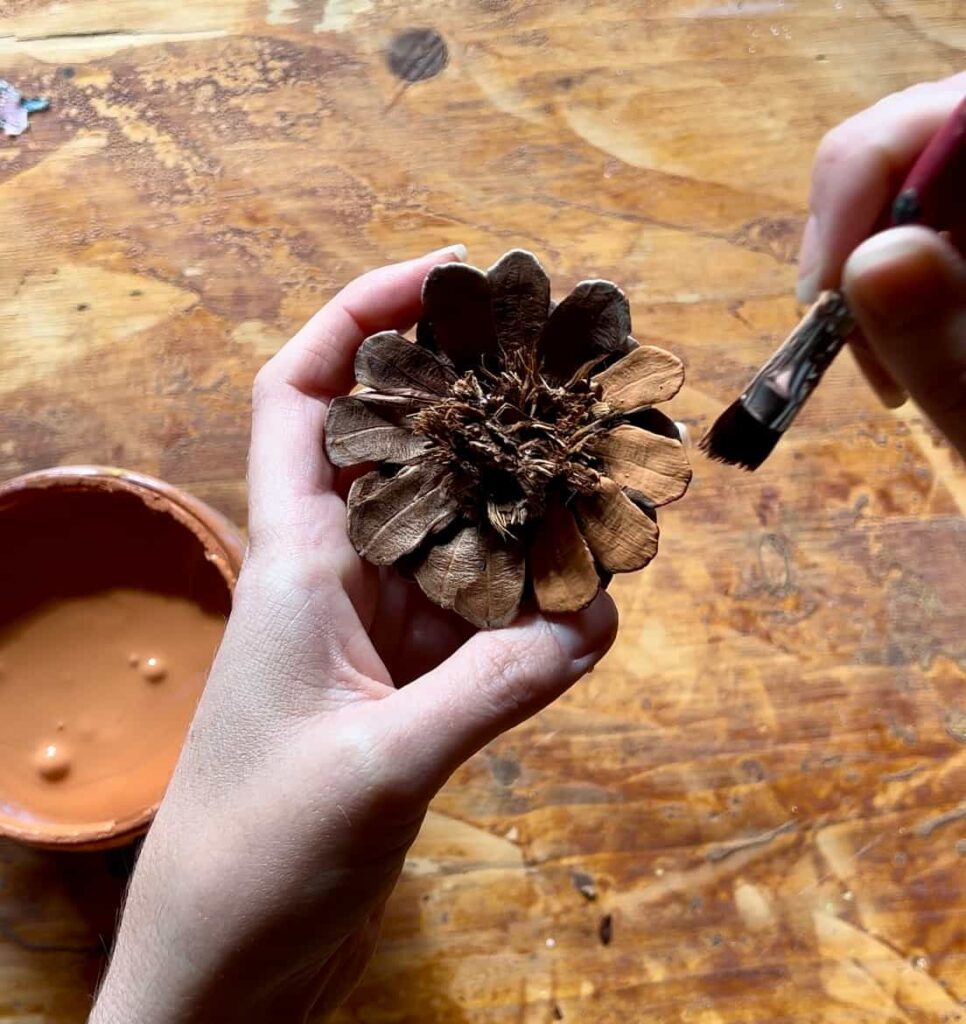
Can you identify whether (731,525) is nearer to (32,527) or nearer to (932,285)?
(932,285)

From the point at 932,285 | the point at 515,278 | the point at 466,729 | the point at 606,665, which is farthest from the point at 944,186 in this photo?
the point at 606,665

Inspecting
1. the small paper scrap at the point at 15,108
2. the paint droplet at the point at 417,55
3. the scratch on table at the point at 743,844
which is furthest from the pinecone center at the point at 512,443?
the small paper scrap at the point at 15,108

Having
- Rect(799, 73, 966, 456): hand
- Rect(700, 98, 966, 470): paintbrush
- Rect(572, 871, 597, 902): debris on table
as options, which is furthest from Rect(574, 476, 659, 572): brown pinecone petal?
Rect(572, 871, 597, 902): debris on table

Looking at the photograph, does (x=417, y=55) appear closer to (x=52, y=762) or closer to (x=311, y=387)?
(x=311, y=387)

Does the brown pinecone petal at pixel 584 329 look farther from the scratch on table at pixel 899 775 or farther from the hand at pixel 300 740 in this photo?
the scratch on table at pixel 899 775

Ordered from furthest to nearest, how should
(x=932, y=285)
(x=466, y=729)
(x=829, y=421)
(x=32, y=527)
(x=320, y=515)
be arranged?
(x=829, y=421) → (x=32, y=527) → (x=320, y=515) → (x=466, y=729) → (x=932, y=285)

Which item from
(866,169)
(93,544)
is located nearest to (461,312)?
(866,169)

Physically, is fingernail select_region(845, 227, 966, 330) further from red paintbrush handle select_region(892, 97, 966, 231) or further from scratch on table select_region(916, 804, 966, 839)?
scratch on table select_region(916, 804, 966, 839)
